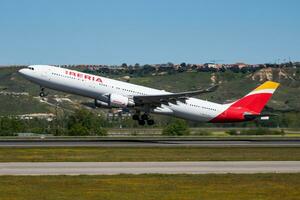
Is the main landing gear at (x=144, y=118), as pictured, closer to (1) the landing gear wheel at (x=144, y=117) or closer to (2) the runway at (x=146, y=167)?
(1) the landing gear wheel at (x=144, y=117)

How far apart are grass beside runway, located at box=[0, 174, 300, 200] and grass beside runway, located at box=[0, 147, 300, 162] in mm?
11167

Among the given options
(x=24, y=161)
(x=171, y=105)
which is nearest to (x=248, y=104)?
(x=171, y=105)

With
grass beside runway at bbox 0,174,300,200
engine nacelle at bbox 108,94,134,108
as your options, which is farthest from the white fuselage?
grass beside runway at bbox 0,174,300,200

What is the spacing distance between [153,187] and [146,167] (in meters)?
8.69

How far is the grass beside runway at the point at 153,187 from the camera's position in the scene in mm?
25266

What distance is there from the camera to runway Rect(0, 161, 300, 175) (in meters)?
33.5

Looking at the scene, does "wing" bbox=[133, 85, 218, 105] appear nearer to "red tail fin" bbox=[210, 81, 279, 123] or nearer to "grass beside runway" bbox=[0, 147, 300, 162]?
"red tail fin" bbox=[210, 81, 279, 123]

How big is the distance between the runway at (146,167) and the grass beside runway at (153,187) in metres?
2.12

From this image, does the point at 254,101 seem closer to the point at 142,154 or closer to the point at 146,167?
the point at 142,154

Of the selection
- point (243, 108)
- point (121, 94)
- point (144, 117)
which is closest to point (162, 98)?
point (144, 117)

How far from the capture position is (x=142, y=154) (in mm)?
47000

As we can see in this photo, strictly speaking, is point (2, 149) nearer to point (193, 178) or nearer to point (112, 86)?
point (112, 86)

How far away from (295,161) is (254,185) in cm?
1337

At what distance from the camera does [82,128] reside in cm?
10475
